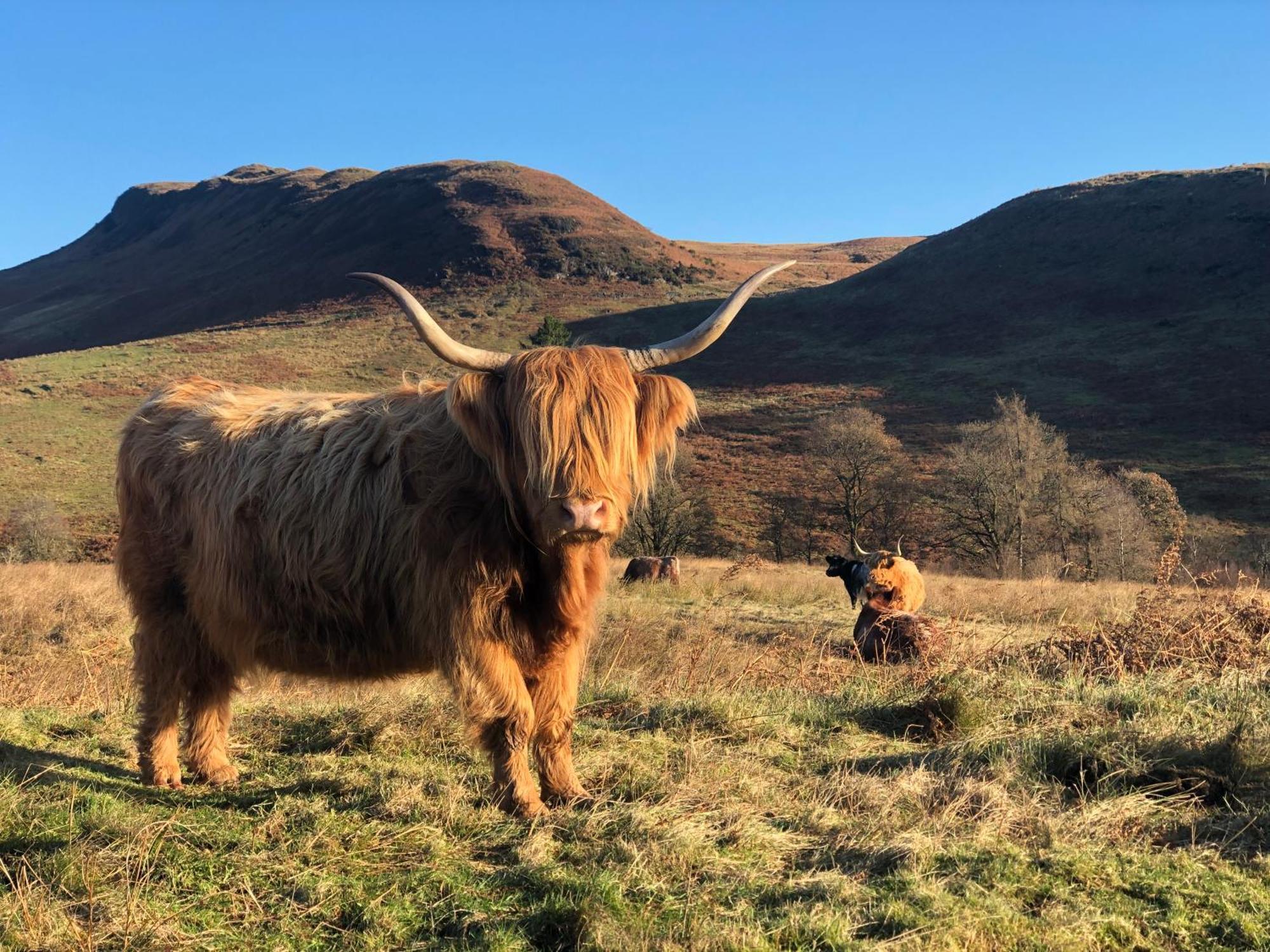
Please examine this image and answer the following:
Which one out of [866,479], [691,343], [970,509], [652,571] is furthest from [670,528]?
[691,343]

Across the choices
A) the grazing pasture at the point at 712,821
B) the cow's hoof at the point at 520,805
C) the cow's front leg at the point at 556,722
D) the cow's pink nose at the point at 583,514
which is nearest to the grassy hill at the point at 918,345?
the grazing pasture at the point at 712,821

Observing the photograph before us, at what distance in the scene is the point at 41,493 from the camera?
107ft

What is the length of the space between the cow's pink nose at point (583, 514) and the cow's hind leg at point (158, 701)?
8.03 ft

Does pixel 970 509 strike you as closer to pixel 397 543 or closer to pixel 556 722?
pixel 556 722

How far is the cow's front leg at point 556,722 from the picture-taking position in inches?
149

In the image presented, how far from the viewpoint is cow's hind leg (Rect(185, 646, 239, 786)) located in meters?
4.29

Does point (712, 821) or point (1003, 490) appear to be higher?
point (712, 821)

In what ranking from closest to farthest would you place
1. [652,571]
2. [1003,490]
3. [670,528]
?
[652,571], [1003,490], [670,528]

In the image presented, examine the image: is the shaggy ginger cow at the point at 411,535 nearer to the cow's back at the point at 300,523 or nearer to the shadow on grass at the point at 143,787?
the cow's back at the point at 300,523

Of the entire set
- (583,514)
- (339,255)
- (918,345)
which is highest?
(339,255)

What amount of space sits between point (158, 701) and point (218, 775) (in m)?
0.50

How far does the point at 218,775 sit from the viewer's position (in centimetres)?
425

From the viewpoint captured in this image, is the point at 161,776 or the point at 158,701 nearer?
the point at 161,776

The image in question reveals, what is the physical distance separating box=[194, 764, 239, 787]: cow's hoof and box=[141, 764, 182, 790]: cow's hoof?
0.10 metres
